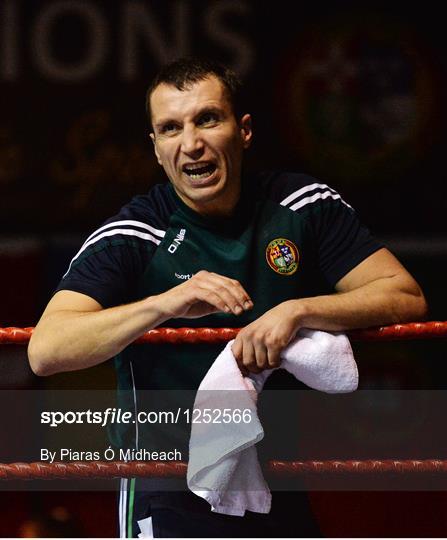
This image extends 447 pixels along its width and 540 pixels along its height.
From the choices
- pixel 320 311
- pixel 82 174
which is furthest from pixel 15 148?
pixel 320 311

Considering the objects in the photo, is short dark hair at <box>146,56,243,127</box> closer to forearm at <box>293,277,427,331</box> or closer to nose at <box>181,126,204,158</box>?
nose at <box>181,126,204,158</box>

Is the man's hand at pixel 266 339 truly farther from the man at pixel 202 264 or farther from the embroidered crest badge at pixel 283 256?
the embroidered crest badge at pixel 283 256

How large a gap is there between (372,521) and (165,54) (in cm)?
145

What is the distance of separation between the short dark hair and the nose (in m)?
0.07

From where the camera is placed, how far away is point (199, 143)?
1672 millimetres

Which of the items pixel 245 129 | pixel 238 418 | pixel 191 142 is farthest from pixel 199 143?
pixel 238 418

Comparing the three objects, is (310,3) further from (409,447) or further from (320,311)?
(320,311)

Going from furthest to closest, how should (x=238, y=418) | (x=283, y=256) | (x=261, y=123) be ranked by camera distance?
(x=261, y=123)
(x=283, y=256)
(x=238, y=418)

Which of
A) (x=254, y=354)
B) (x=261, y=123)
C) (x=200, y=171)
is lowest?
(x=261, y=123)

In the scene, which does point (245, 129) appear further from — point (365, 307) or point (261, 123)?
point (261, 123)

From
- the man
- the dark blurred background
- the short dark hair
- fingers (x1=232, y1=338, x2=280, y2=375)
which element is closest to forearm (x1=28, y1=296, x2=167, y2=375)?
the man

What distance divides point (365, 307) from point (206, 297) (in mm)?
240

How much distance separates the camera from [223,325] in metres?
1.62

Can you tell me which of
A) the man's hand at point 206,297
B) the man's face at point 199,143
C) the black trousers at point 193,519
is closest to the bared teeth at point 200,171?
the man's face at point 199,143
